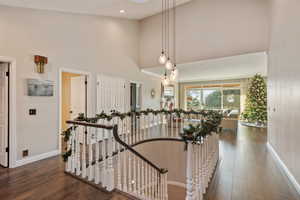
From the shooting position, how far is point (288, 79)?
2781mm

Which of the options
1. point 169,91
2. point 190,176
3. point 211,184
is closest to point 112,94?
point 211,184

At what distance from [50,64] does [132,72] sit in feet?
10.2

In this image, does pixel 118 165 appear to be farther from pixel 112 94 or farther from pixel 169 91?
pixel 169 91

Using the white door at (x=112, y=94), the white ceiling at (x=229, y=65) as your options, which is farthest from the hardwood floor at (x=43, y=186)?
the white ceiling at (x=229, y=65)

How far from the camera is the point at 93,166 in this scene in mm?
2535

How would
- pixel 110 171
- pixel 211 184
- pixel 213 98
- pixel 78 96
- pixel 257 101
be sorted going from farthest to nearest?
pixel 213 98
pixel 257 101
pixel 78 96
pixel 211 184
pixel 110 171

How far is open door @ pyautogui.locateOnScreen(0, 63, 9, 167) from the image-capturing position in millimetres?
2971

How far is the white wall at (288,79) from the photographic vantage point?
7.89ft

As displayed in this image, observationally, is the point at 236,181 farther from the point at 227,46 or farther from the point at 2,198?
the point at 227,46

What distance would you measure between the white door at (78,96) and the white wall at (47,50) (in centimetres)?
32

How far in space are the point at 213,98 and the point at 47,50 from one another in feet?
32.9

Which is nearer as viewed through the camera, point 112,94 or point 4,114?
point 4,114

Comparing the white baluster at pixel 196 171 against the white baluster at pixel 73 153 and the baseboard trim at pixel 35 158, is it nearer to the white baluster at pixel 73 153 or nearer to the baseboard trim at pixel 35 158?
the white baluster at pixel 73 153

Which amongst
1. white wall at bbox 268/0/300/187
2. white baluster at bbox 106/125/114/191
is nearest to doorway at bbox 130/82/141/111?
white baluster at bbox 106/125/114/191
